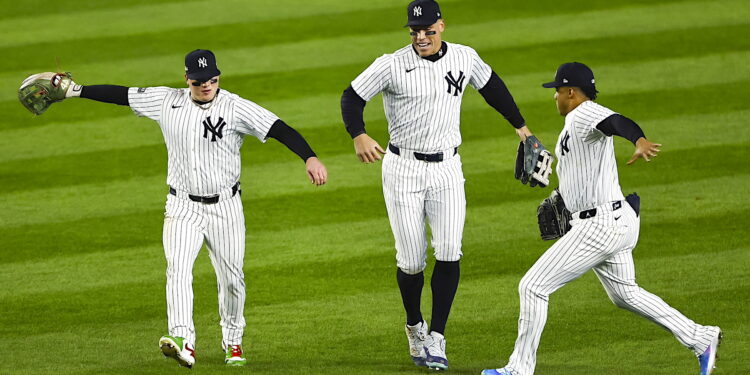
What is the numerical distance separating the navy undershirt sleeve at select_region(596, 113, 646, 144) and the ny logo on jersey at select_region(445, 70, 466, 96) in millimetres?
1040

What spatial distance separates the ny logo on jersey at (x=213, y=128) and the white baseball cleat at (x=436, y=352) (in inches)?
66.6

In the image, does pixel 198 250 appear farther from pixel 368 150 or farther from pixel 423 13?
pixel 423 13

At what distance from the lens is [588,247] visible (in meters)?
6.28

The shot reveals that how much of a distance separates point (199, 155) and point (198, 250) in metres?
0.53

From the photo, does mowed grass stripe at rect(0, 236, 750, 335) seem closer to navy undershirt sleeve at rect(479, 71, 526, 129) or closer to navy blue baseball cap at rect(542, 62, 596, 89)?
navy undershirt sleeve at rect(479, 71, 526, 129)

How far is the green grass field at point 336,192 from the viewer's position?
24.0 feet

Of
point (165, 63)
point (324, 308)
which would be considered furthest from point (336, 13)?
point (324, 308)

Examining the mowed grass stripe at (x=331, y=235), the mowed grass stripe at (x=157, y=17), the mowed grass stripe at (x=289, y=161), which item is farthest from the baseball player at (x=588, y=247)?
the mowed grass stripe at (x=157, y=17)

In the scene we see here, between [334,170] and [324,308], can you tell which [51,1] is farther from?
[324,308]

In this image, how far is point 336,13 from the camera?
1464cm

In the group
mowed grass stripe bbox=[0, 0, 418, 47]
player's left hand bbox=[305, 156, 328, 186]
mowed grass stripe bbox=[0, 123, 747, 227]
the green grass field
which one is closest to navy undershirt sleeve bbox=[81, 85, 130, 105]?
player's left hand bbox=[305, 156, 328, 186]

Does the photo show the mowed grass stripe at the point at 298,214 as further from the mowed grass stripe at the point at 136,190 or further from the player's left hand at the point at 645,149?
the player's left hand at the point at 645,149

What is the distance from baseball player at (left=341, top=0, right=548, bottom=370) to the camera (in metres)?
6.81

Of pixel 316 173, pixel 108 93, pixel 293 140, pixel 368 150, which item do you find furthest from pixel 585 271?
pixel 108 93
